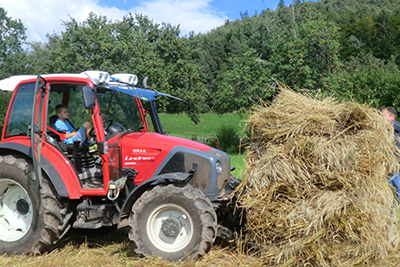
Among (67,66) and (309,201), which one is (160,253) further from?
(67,66)

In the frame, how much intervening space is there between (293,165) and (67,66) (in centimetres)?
2178

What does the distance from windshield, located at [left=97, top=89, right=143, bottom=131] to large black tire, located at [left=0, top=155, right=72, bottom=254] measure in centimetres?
127

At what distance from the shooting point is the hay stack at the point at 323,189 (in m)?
4.28

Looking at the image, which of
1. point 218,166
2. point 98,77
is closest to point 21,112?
point 98,77

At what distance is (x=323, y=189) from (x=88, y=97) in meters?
2.94

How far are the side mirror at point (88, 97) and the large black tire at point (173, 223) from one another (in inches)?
49.5

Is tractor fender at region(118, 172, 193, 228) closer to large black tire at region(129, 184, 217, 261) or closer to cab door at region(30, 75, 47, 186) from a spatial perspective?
large black tire at region(129, 184, 217, 261)

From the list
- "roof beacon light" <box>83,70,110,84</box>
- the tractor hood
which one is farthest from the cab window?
the tractor hood

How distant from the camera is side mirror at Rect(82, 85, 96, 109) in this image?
4742mm

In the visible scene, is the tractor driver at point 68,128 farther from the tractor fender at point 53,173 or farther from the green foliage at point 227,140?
the green foliage at point 227,140

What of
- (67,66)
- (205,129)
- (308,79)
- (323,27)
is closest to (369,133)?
(308,79)

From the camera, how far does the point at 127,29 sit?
2644 cm

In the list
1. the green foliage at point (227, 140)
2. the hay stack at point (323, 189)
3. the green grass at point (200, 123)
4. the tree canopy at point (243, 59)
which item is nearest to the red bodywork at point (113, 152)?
the hay stack at point (323, 189)

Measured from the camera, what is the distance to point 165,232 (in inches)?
192
